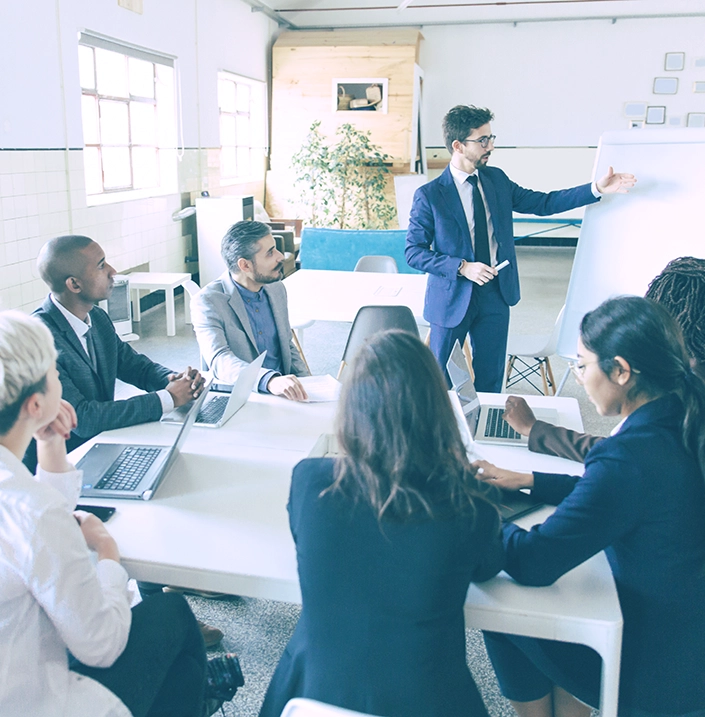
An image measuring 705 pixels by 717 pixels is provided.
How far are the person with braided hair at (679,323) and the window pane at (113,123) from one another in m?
5.37

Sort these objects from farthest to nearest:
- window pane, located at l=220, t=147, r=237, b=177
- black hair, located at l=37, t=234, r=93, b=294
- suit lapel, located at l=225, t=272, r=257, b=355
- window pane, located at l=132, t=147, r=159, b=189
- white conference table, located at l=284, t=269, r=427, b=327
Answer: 1. window pane, located at l=220, t=147, r=237, b=177
2. window pane, located at l=132, t=147, r=159, b=189
3. white conference table, located at l=284, t=269, r=427, b=327
4. suit lapel, located at l=225, t=272, r=257, b=355
5. black hair, located at l=37, t=234, r=93, b=294

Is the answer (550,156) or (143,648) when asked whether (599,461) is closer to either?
(143,648)

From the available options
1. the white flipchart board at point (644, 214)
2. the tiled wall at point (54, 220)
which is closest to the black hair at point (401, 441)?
the white flipchart board at point (644, 214)

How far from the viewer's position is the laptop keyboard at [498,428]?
208 centimetres

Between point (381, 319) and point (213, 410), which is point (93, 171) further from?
point (213, 410)

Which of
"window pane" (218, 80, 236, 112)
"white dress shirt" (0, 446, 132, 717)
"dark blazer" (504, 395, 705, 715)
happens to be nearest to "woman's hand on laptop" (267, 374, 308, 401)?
"dark blazer" (504, 395, 705, 715)

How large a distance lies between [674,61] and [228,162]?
6523 mm

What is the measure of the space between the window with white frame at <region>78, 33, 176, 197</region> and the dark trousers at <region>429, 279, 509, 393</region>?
3689 millimetres

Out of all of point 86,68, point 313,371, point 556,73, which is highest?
point 556,73

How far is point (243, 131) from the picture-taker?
382 inches

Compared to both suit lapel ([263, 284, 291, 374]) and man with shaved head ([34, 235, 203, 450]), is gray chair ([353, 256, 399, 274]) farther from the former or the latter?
man with shaved head ([34, 235, 203, 450])

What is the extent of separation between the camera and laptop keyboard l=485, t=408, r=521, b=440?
2084 millimetres

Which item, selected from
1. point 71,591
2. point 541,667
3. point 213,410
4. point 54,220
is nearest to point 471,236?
point 213,410

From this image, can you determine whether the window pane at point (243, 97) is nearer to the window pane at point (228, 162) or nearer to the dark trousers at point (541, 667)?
A: the window pane at point (228, 162)
